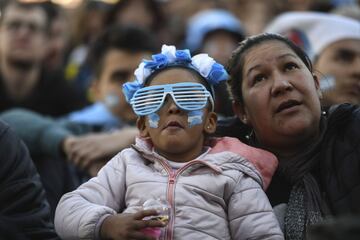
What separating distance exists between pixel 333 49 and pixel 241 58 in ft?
6.01

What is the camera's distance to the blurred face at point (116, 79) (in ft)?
18.5

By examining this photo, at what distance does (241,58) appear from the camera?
3719 millimetres

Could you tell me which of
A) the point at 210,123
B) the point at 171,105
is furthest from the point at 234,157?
the point at 171,105

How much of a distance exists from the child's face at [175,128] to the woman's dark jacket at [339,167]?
427mm

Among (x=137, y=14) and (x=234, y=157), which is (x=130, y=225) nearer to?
(x=234, y=157)

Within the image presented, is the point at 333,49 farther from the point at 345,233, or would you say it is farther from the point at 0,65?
the point at 345,233

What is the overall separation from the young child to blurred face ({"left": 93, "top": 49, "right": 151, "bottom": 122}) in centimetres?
213

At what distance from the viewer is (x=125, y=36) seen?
600cm

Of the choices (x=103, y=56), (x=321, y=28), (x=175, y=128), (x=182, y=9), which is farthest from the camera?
(x=182, y=9)

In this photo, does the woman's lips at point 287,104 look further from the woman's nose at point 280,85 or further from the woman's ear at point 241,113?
the woman's ear at point 241,113

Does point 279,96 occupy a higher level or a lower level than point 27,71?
higher

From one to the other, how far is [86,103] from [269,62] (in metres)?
3.76

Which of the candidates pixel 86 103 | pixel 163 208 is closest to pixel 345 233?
pixel 163 208

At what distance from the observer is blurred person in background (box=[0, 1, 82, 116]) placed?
684 cm
